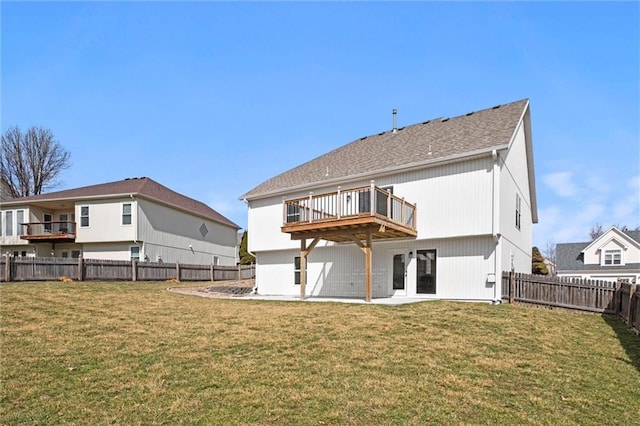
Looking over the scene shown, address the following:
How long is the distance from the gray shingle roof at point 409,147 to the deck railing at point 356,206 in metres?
1.43

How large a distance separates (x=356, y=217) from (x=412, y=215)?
9.24 ft

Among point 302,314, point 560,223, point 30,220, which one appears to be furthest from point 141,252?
point 560,223

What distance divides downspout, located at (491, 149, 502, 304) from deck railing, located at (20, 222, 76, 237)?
2532 centimetres

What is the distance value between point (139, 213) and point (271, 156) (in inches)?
355

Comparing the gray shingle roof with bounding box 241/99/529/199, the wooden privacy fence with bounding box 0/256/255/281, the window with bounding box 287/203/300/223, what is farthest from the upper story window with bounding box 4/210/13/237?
the window with bounding box 287/203/300/223

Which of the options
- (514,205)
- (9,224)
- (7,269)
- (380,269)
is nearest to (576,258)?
(514,205)

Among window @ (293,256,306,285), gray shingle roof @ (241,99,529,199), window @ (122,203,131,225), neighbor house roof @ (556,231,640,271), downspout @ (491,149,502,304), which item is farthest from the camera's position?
neighbor house roof @ (556,231,640,271)

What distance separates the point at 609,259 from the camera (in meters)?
32.2

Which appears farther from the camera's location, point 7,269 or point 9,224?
point 9,224

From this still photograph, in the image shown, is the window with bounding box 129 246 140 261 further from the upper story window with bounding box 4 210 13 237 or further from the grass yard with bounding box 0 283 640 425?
the grass yard with bounding box 0 283 640 425

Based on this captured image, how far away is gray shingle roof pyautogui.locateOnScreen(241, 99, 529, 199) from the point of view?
1445 centimetres

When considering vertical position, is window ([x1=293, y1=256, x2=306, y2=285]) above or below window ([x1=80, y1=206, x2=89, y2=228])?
below

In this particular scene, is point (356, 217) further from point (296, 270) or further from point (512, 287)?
point (296, 270)

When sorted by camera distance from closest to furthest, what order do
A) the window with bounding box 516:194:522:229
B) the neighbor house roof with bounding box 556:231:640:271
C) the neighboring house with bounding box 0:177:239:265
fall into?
the window with bounding box 516:194:522:229, the neighboring house with bounding box 0:177:239:265, the neighbor house roof with bounding box 556:231:640:271
